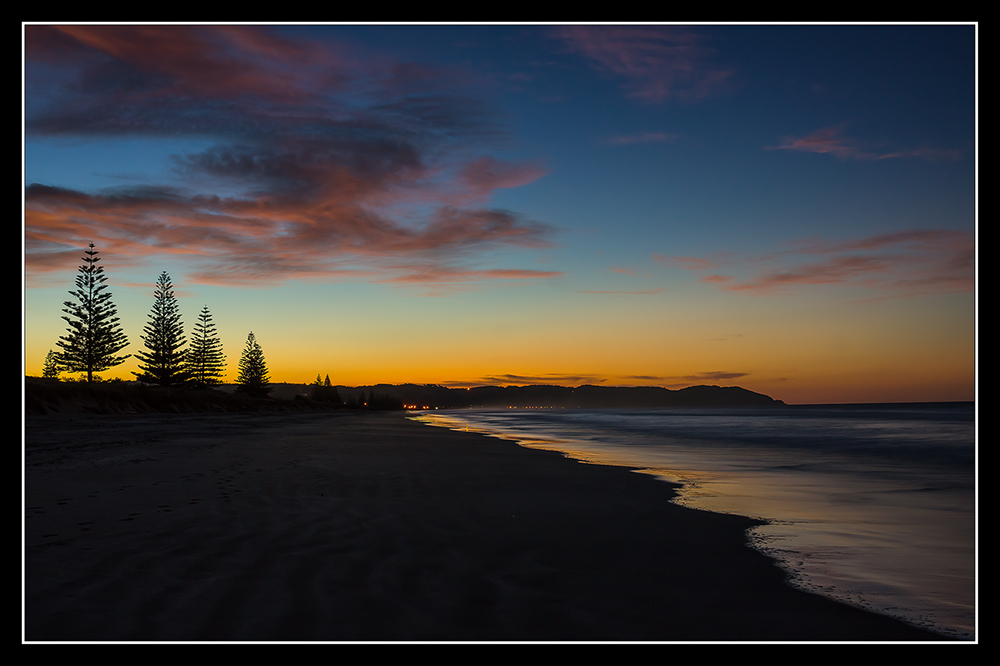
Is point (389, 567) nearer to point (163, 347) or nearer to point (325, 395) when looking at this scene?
point (163, 347)

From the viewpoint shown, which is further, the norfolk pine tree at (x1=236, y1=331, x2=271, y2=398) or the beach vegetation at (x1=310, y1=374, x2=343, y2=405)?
the beach vegetation at (x1=310, y1=374, x2=343, y2=405)

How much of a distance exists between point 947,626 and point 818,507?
5105 millimetres

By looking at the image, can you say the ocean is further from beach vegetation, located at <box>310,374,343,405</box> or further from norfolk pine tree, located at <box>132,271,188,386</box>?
beach vegetation, located at <box>310,374,343,405</box>

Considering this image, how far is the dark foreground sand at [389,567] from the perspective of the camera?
369cm

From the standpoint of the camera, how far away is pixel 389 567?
15.9 ft

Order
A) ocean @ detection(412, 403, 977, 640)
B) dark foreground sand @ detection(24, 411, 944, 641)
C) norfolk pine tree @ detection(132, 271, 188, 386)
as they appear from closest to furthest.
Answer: dark foreground sand @ detection(24, 411, 944, 641) < ocean @ detection(412, 403, 977, 640) < norfolk pine tree @ detection(132, 271, 188, 386)

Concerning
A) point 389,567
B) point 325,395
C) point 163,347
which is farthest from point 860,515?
point 325,395

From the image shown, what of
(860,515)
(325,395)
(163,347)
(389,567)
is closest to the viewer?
(389,567)

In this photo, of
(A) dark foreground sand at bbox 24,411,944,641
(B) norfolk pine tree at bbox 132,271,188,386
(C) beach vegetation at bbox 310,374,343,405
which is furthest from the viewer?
(C) beach vegetation at bbox 310,374,343,405

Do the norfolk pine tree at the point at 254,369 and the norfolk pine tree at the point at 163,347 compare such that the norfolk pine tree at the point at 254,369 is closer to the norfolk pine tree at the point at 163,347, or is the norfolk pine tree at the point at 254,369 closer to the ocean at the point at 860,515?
the norfolk pine tree at the point at 163,347

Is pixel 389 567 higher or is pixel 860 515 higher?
pixel 389 567

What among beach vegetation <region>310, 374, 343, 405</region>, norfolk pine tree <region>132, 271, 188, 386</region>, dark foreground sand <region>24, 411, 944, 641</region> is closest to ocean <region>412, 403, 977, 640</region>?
dark foreground sand <region>24, 411, 944, 641</region>

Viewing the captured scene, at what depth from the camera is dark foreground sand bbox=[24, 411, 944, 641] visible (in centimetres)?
369
